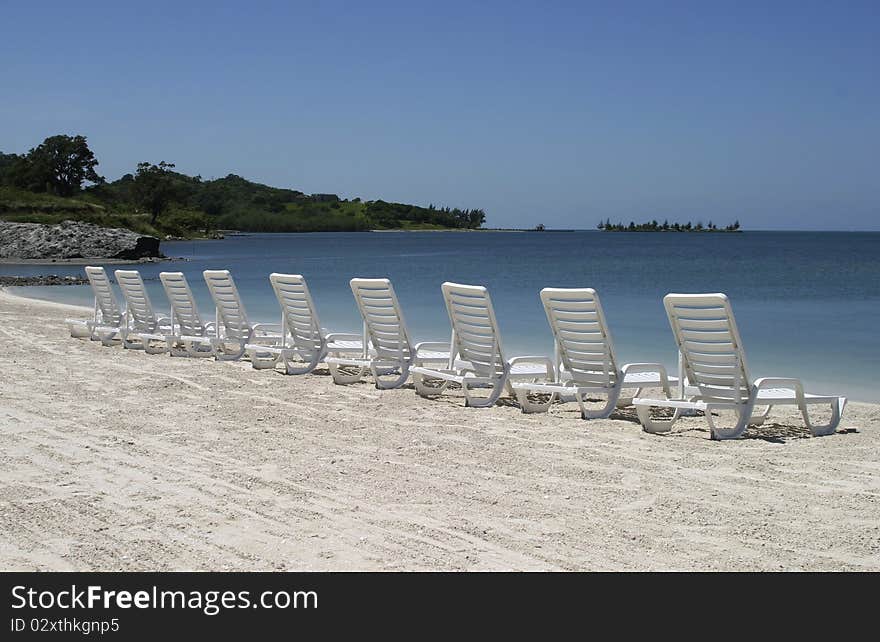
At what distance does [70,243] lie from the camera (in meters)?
51.2

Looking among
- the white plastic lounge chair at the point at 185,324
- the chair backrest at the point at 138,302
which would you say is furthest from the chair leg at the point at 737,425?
the chair backrest at the point at 138,302

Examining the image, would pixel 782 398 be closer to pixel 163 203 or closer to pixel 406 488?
pixel 406 488

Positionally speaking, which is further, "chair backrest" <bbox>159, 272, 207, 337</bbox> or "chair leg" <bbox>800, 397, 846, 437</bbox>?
"chair backrest" <bbox>159, 272, 207, 337</bbox>

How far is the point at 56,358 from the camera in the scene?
11.0 meters

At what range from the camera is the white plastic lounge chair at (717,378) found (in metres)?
6.61

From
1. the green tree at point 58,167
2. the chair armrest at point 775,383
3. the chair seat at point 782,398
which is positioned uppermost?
the green tree at point 58,167

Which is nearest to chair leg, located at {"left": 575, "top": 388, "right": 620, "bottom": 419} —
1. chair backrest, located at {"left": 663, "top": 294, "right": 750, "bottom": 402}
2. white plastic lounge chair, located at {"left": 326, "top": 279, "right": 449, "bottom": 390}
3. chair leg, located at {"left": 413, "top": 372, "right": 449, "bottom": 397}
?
chair backrest, located at {"left": 663, "top": 294, "right": 750, "bottom": 402}

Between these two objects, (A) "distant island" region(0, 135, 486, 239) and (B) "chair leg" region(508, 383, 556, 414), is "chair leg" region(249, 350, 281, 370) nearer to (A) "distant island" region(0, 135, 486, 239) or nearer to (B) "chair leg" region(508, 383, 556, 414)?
(B) "chair leg" region(508, 383, 556, 414)

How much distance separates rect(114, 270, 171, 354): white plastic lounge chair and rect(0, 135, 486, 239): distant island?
190 feet

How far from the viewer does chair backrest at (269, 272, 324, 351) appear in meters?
9.57

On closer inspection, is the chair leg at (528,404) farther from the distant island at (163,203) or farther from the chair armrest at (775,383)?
the distant island at (163,203)

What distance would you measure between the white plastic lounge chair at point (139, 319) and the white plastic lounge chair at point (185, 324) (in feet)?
0.71

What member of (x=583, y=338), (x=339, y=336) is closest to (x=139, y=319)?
(x=339, y=336)

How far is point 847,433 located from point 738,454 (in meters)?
1.21
